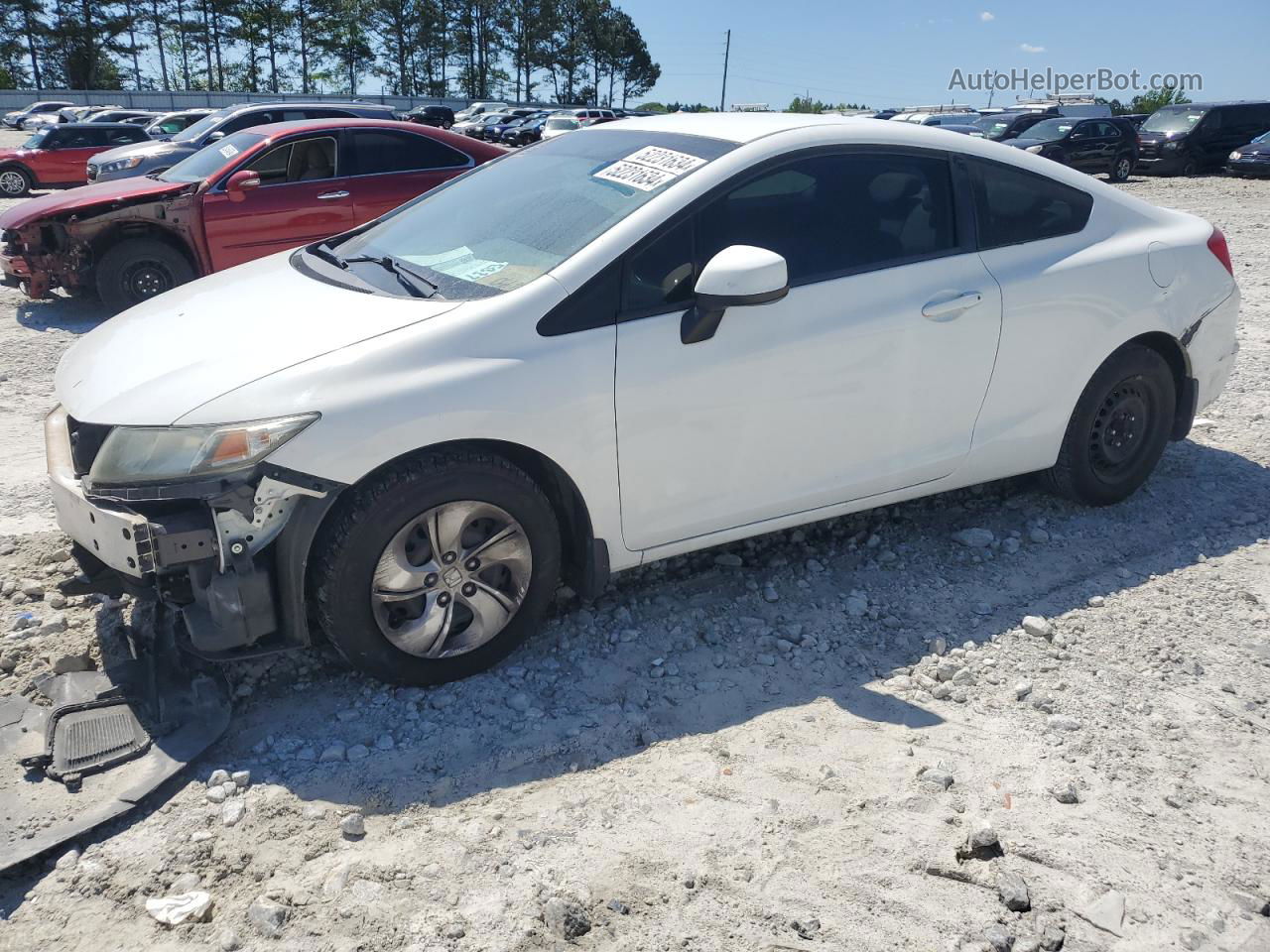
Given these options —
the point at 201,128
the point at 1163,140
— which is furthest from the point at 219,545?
the point at 1163,140

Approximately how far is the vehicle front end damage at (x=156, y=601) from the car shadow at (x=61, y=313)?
6.06 meters

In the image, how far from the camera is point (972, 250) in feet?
12.8

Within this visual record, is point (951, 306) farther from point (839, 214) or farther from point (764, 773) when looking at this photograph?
point (764, 773)

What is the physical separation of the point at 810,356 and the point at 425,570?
1.48m

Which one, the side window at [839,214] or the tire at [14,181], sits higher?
the side window at [839,214]

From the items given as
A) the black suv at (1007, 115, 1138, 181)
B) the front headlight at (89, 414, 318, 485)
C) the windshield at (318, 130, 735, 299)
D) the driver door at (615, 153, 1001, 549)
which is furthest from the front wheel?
the driver door at (615, 153, 1001, 549)

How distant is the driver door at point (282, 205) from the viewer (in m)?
8.48

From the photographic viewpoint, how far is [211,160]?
8.90 meters

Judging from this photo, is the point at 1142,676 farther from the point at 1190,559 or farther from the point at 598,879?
the point at 598,879

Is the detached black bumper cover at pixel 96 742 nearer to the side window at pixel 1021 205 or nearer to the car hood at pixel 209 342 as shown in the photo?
the car hood at pixel 209 342

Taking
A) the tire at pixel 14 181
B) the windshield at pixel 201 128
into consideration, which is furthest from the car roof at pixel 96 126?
the windshield at pixel 201 128

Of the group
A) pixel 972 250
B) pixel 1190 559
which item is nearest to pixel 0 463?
pixel 972 250

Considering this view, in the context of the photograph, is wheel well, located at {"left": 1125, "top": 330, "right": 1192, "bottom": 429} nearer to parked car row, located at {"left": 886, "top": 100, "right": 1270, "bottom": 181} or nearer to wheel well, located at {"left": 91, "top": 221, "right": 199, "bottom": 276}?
wheel well, located at {"left": 91, "top": 221, "right": 199, "bottom": 276}

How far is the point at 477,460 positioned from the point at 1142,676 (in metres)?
2.33
